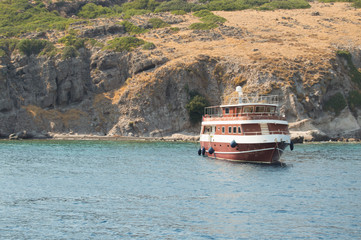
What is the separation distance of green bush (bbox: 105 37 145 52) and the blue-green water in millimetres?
59427

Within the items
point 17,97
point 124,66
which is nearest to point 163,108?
point 124,66

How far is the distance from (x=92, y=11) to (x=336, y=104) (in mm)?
80656

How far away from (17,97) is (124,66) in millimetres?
23763

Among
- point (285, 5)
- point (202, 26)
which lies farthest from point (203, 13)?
point (285, 5)

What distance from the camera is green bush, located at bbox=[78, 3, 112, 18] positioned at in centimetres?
13838

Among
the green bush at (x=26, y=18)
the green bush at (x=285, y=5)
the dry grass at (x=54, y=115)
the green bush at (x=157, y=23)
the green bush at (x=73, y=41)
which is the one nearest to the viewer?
the dry grass at (x=54, y=115)

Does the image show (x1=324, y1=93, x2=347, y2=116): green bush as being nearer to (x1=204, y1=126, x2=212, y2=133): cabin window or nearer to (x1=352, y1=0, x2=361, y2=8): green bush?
(x1=204, y1=126, x2=212, y2=133): cabin window

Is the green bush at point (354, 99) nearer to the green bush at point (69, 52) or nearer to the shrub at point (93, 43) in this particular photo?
the shrub at point (93, 43)

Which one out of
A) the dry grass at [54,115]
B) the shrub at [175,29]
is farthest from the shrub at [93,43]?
the shrub at [175,29]

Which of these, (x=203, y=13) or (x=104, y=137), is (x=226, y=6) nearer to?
(x=203, y=13)

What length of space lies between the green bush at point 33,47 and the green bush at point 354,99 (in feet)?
214

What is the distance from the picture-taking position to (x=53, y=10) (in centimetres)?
14175

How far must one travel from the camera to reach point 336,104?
92188mm

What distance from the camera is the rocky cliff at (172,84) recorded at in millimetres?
92562
